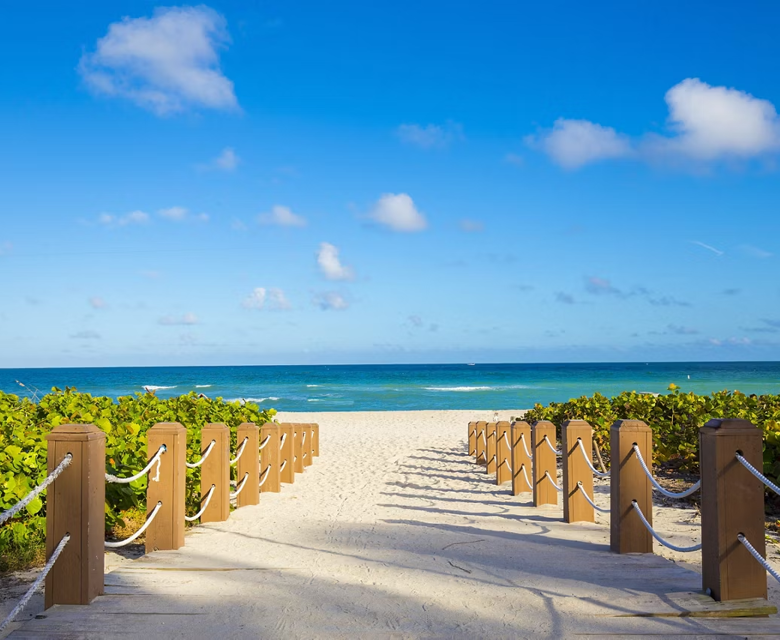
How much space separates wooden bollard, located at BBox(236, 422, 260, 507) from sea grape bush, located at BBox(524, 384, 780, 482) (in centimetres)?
609

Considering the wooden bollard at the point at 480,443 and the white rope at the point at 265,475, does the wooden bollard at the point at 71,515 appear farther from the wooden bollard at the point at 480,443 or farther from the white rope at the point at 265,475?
the wooden bollard at the point at 480,443

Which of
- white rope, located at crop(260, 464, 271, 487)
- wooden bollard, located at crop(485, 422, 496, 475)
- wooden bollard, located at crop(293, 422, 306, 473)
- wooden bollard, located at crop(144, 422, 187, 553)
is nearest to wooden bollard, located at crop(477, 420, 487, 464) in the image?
wooden bollard, located at crop(485, 422, 496, 475)

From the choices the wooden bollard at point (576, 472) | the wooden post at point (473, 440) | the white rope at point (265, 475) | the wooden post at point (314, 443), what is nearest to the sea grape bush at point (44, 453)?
the white rope at point (265, 475)

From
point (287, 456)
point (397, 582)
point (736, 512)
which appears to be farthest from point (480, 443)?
point (736, 512)

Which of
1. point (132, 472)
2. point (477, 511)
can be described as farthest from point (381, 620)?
point (477, 511)

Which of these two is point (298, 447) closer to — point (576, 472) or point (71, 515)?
point (576, 472)

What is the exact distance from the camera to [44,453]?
6129 mm

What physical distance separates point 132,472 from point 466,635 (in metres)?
4.00

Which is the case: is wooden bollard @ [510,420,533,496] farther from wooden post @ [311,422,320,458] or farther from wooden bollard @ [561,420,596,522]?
wooden post @ [311,422,320,458]

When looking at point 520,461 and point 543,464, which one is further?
point 520,461

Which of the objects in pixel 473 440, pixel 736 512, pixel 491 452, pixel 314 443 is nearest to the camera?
pixel 736 512

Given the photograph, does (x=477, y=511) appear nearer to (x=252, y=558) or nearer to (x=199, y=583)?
(x=252, y=558)

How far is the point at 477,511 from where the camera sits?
8500 millimetres

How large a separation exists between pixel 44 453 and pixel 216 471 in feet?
5.77
